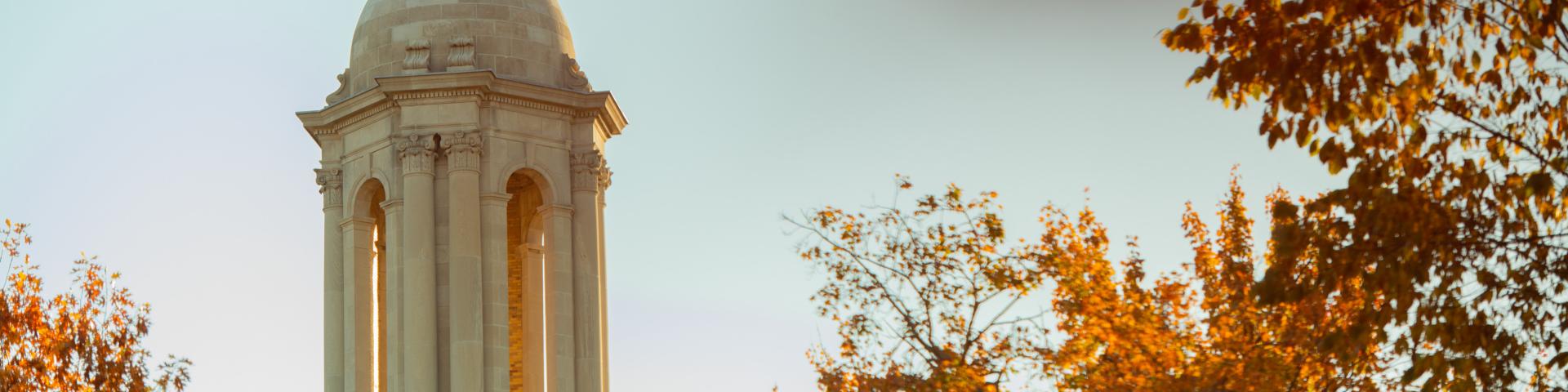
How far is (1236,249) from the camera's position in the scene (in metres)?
40.6

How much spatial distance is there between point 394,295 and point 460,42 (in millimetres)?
5042

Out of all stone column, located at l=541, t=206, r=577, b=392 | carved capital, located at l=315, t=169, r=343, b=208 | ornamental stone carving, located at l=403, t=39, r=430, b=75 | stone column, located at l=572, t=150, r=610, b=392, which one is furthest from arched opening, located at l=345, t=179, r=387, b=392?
stone column, located at l=572, t=150, r=610, b=392

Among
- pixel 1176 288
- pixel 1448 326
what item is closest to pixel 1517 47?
pixel 1448 326

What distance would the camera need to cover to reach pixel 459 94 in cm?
4138

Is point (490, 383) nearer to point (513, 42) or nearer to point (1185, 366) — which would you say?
point (513, 42)

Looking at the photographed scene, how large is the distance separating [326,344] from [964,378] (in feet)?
52.4

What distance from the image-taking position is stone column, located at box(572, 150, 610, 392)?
1651 inches

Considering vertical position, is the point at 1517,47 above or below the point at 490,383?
below

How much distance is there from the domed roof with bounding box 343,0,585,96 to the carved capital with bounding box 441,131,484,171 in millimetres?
1419

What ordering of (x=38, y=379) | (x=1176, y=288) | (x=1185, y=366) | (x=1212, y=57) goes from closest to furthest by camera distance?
(x=1212, y=57), (x=1185, y=366), (x=1176, y=288), (x=38, y=379)

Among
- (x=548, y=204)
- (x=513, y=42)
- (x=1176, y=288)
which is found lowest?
(x=1176, y=288)

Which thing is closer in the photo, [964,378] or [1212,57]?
[1212,57]

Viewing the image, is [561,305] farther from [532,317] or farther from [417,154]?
[417,154]

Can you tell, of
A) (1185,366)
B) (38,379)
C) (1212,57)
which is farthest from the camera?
(38,379)
